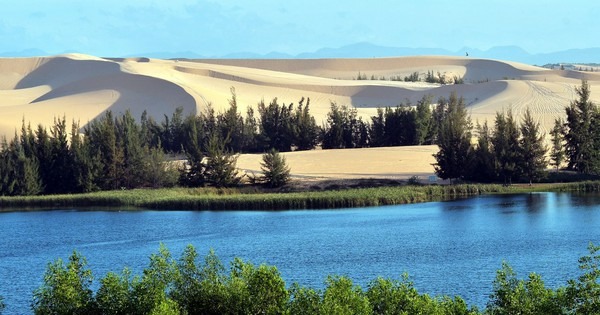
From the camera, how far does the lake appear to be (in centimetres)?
3145

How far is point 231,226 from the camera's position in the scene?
45906mm

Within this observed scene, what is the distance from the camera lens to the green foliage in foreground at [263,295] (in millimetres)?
19297

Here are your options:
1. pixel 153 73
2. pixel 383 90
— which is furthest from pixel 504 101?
pixel 153 73

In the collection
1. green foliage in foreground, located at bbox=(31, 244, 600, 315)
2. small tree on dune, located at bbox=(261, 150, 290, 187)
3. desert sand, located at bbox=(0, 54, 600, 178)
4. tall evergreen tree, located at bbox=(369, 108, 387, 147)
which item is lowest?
green foliage in foreground, located at bbox=(31, 244, 600, 315)

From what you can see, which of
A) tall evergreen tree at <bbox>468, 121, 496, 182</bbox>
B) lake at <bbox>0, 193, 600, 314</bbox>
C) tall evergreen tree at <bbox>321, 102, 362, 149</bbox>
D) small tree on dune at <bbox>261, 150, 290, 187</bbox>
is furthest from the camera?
tall evergreen tree at <bbox>321, 102, 362, 149</bbox>

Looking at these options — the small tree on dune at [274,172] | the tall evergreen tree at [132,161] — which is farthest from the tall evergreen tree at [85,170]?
the small tree on dune at [274,172]

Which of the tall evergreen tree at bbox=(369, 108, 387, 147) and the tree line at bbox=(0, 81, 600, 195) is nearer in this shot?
the tree line at bbox=(0, 81, 600, 195)

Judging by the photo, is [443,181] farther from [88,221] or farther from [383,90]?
[383,90]

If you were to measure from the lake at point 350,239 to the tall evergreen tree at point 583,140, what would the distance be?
19.5ft

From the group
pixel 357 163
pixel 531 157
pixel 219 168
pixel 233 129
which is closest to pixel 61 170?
pixel 219 168

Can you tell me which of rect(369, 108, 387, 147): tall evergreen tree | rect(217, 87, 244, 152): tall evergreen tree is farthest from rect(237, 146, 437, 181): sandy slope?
rect(369, 108, 387, 147): tall evergreen tree

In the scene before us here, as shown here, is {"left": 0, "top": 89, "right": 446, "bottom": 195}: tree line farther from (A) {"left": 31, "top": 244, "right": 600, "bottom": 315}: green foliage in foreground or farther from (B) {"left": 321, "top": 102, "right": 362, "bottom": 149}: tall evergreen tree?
(A) {"left": 31, "top": 244, "right": 600, "bottom": 315}: green foliage in foreground

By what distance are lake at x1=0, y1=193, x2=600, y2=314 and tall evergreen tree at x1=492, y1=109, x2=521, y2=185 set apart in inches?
136

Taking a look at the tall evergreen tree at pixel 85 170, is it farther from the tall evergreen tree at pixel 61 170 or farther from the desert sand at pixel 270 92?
the desert sand at pixel 270 92
